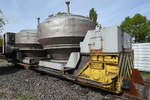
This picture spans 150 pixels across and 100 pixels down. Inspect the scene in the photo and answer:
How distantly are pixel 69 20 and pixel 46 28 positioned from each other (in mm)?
1144

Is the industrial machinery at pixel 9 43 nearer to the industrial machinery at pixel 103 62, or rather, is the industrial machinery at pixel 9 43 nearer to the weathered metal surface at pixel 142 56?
the industrial machinery at pixel 103 62

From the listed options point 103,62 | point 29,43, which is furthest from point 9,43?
point 103,62

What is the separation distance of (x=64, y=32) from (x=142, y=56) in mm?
6438

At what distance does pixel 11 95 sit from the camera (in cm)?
317

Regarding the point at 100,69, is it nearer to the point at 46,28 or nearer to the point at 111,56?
the point at 111,56

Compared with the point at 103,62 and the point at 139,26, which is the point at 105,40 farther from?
the point at 139,26

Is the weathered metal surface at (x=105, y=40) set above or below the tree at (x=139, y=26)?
below

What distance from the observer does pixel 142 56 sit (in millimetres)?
7207

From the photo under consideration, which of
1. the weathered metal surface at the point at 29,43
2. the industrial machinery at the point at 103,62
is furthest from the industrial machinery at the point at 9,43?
the industrial machinery at the point at 103,62

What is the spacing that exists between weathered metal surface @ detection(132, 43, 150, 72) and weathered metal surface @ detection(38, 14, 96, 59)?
4.98m

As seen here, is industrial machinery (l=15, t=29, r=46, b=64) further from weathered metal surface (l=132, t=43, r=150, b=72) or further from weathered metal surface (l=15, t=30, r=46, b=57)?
weathered metal surface (l=132, t=43, r=150, b=72)

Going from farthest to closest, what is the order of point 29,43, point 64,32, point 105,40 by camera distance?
point 29,43
point 64,32
point 105,40

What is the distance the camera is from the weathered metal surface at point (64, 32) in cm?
395

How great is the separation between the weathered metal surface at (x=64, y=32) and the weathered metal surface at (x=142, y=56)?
4.98m
